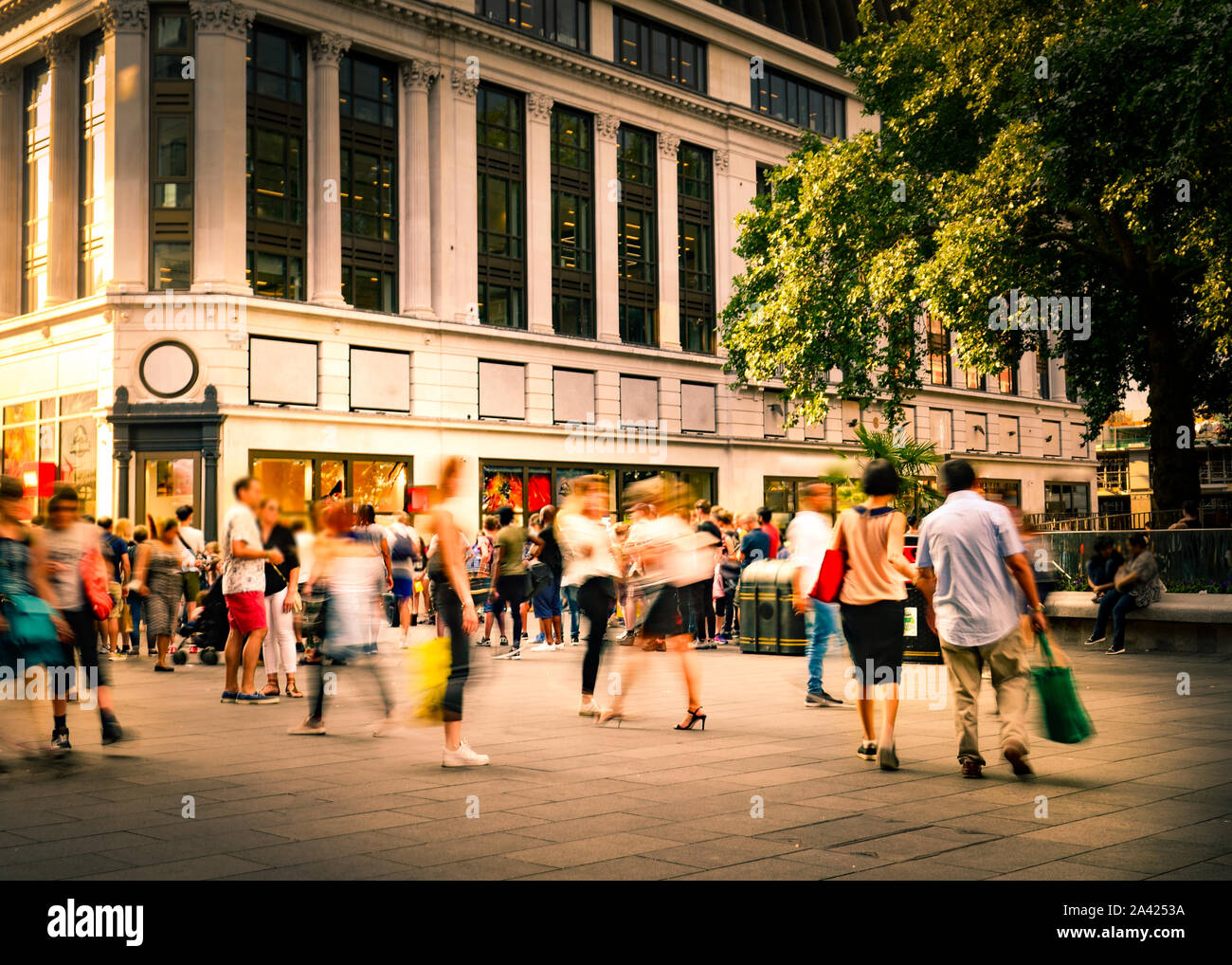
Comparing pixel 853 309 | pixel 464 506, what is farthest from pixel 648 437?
pixel 853 309

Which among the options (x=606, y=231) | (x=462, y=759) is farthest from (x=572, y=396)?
(x=462, y=759)

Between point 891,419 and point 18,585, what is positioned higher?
point 891,419

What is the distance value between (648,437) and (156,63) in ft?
60.4

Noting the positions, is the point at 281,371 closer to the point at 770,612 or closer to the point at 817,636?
the point at 770,612

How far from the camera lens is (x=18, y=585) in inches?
311

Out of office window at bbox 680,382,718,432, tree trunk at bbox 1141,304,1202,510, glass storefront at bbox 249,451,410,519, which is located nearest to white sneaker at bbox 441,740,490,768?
tree trunk at bbox 1141,304,1202,510

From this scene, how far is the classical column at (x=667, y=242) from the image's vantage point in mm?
40438

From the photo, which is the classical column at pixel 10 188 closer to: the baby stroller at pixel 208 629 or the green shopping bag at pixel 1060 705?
the baby stroller at pixel 208 629

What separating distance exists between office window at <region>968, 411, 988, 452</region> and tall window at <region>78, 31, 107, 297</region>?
122 feet

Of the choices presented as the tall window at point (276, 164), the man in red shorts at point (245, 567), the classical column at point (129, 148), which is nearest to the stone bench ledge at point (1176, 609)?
the man in red shorts at point (245, 567)

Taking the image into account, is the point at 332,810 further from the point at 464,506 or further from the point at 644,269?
the point at 644,269

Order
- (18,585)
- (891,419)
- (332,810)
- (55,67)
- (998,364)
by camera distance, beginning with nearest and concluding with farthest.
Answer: (332,810)
(18,585)
(998,364)
(891,419)
(55,67)

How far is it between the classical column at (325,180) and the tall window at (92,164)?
534cm

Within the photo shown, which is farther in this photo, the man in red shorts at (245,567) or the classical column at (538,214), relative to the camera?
the classical column at (538,214)
